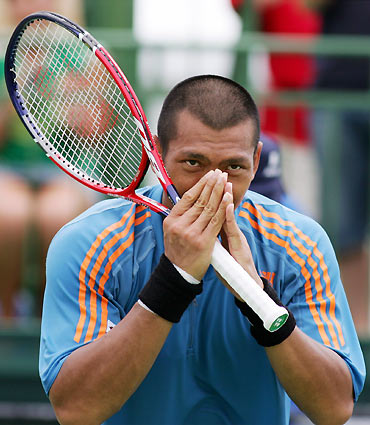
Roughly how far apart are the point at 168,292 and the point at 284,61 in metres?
3.75

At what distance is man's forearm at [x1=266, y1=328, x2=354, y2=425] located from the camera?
3105 millimetres

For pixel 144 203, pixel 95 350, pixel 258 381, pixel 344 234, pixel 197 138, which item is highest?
pixel 197 138

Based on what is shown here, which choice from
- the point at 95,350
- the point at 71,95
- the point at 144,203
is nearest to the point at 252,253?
the point at 144,203

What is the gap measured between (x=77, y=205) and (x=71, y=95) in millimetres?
2036

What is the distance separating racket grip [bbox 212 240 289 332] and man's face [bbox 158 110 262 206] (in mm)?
302

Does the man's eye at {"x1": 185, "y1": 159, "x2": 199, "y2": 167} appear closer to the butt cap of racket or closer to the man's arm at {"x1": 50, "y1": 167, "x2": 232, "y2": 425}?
the man's arm at {"x1": 50, "y1": 167, "x2": 232, "y2": 425}

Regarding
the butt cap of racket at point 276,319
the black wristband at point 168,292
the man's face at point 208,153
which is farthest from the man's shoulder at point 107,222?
the butt cap of racket at point 276,319

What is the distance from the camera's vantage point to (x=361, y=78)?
6.29 metres

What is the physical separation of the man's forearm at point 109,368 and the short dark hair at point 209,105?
652mm

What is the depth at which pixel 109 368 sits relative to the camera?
10.0 feet

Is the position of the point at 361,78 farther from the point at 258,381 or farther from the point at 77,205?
the point at 258,381

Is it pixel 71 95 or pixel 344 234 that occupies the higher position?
pixel 71 95

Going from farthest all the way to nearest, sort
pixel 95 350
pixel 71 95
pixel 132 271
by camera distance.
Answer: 1. pixel 71 95
2. pixel 132 271
3. pixel 95 350

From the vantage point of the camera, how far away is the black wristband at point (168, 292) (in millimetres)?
2998
